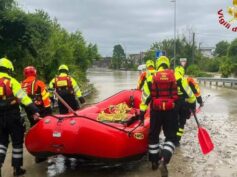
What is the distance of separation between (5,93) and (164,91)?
8.73 feet

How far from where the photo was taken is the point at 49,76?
23.4 meters

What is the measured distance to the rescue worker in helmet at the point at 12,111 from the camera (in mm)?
7262

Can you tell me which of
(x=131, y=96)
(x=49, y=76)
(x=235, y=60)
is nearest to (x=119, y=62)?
(x=235, y=60)

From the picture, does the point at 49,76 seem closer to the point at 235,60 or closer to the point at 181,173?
the point at 181,173

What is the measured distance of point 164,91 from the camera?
768 cm

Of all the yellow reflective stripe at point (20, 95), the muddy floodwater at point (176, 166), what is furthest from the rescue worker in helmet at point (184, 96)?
the yellow reflective stripe at point (20, 95)

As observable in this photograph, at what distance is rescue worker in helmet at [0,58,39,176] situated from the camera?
7.26 metres

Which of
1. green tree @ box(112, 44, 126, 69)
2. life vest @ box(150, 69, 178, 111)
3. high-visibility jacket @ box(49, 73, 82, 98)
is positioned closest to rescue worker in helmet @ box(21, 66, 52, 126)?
high-visibility jacket @ box(49, 73, 82, 98)

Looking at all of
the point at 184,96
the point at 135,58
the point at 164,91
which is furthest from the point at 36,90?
the point at 135,58

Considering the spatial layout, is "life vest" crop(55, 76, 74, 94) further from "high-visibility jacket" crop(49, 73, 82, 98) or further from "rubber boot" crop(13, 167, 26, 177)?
"rubber boot" crop(13, 167, 26, 177)

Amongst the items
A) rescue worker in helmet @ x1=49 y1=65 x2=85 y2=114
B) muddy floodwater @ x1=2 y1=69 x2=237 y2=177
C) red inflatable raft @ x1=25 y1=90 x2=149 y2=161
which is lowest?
muddy floodwater @ x1=2 y1=69 x2=237 y2=177

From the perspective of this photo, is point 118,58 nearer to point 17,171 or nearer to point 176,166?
point 176,166

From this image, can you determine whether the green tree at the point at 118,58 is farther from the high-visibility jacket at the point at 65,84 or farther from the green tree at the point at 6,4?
the high-visibility jacket at the point at 65,84

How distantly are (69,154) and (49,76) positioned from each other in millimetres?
16367
